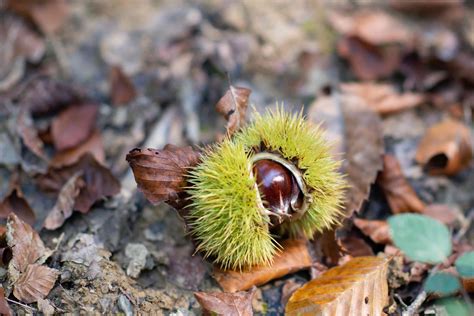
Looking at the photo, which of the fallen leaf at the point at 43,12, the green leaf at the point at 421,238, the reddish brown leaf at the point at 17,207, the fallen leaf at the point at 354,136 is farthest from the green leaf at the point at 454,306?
the fallen leaf at the point at 43,12

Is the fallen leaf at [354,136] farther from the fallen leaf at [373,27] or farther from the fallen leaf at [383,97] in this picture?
the fallen leaf at [373,27]

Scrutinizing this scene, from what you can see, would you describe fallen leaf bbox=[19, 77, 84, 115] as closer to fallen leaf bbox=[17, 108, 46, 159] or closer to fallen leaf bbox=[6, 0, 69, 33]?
fallen leaf bbox=[17, 108, 46, 159]

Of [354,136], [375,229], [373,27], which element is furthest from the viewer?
[373,27]

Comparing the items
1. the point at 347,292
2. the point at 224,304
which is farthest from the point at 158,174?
the point at 347,292

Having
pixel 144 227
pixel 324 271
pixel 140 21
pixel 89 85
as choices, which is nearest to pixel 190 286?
pixel 144 227

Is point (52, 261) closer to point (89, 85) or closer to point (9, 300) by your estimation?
point (9, 300)

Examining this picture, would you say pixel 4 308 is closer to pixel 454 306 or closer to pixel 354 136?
pixel 454 306

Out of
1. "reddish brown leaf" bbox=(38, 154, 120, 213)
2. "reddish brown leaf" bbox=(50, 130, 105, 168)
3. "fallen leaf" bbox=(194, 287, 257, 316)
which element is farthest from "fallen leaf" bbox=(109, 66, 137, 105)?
"fallen leaf" bbox=(194, 287, 257, 316)
